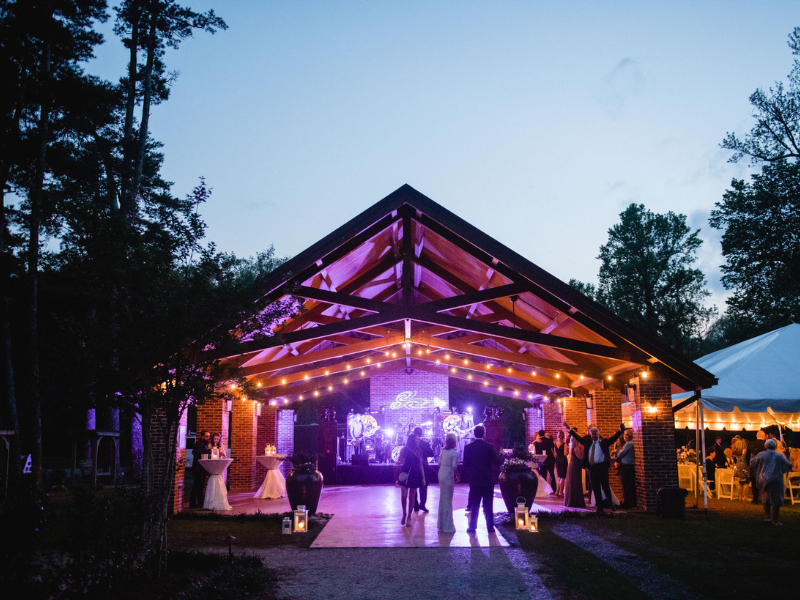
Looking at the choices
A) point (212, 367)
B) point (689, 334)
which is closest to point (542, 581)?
point (212, 367)

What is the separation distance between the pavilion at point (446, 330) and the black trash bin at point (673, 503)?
46 cm

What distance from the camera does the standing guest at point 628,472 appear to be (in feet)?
38.6

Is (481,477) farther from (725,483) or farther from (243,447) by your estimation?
(243,447)

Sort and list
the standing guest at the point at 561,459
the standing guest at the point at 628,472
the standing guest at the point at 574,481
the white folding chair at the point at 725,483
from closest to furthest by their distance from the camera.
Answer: the standing guest at the point at 628,472 → the standing guest at the point at 574,481 → the white folding chair at the point at 725,483 → the standing guest at the point at 561,459

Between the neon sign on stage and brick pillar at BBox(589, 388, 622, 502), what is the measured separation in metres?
7.92

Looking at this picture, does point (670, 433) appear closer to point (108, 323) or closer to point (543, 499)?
point (543, 499)

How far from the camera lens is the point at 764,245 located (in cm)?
2562

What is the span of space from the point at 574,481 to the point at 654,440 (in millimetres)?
2061

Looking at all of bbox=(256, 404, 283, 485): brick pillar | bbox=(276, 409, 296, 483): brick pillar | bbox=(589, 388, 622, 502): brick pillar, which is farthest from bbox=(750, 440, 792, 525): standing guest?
bbox=(276, 409, 296, 483): brick pillar

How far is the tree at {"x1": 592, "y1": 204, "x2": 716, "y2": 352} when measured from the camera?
32438 millimetres

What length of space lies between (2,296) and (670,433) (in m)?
17.2

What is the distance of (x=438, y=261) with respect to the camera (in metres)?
13.4

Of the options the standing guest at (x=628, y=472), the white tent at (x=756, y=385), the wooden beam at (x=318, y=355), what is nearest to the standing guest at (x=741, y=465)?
the white tent at (x=756, y=385)

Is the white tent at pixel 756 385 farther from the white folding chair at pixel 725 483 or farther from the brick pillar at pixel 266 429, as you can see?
the brick pillar at pixel 266 429
